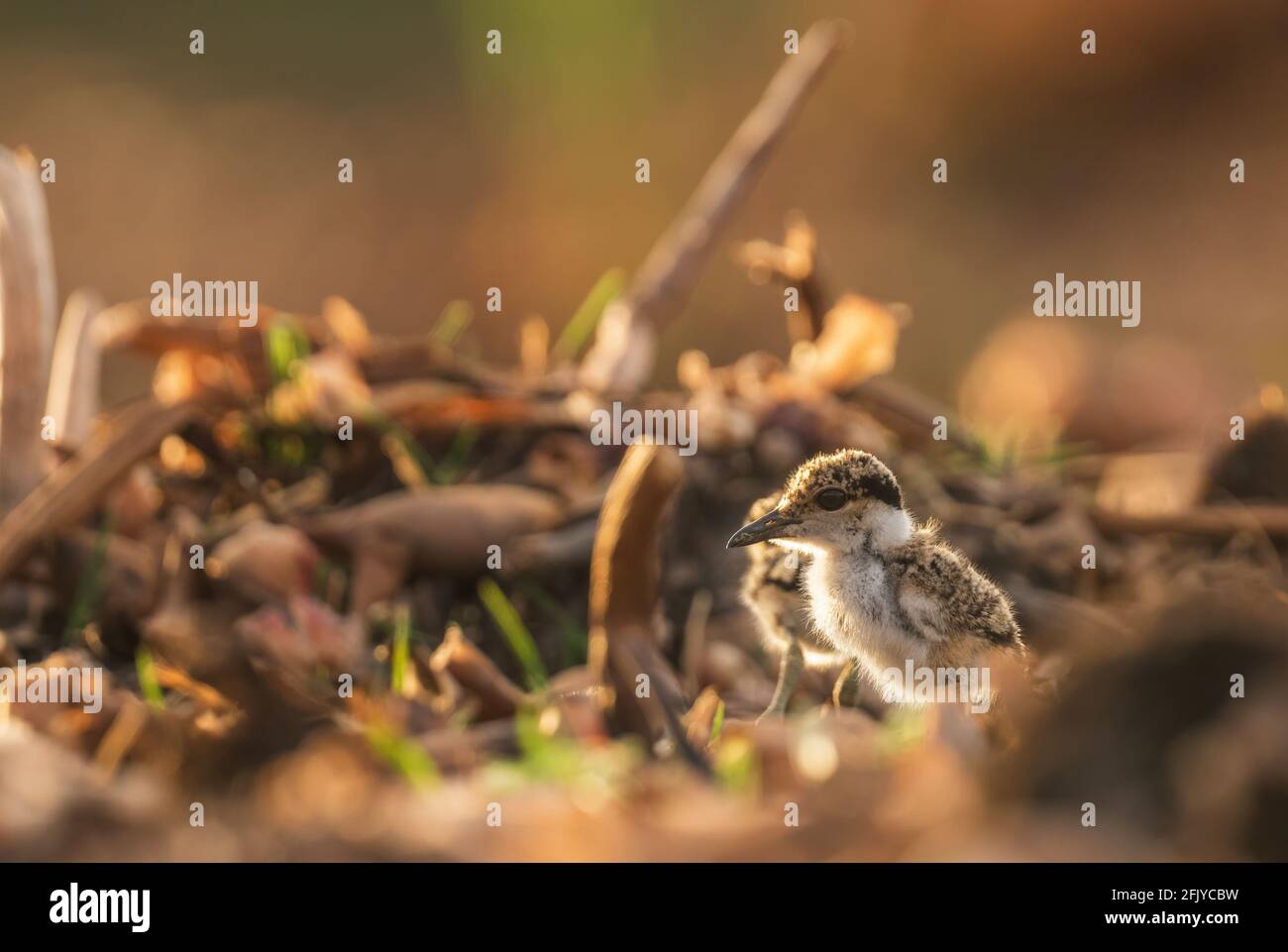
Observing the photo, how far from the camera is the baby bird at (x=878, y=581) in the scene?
2129 millimetres

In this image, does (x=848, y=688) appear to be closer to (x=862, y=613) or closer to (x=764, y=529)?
(x=862, y=613)

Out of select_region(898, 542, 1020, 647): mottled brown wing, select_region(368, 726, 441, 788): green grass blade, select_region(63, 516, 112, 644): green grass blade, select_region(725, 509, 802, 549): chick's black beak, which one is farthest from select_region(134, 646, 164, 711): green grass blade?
select_region(898, 542, 1020, 647): mottled brown wing

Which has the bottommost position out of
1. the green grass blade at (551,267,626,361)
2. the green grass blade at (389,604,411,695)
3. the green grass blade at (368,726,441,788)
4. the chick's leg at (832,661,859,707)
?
the green grass blade at (368,726,441,788)

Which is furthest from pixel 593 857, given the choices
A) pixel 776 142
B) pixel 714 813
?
pixel 776 142

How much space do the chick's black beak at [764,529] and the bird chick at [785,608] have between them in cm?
15

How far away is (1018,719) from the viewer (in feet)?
4.68

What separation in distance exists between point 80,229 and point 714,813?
29.3ft

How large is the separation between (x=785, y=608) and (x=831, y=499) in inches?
14.7

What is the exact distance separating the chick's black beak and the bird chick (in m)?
0.15

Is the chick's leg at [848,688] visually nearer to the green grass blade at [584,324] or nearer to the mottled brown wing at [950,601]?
the mottled brown wing at [950,601]

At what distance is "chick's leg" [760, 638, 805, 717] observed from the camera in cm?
224

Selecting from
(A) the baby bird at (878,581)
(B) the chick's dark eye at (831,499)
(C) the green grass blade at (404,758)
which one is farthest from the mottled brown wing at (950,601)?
(C) the green grass blade at (404,758)

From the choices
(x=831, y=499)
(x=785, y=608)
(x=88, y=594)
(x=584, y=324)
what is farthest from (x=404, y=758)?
(x=584, y=324)

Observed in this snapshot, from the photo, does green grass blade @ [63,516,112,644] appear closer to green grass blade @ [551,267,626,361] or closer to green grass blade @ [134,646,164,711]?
green grass blade @ [134,646,164,711]
